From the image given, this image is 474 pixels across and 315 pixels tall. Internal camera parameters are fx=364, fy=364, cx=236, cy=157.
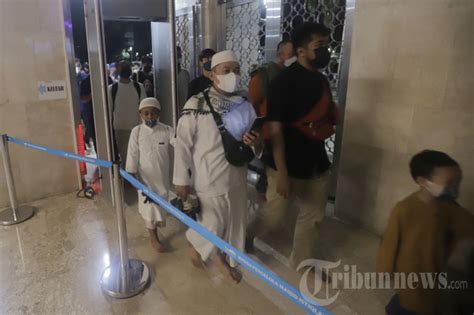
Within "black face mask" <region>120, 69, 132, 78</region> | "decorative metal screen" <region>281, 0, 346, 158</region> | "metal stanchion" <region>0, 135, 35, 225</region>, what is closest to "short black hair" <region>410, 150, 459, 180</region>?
"decorative metal screen" <region>281, 0, 346, 158</region>

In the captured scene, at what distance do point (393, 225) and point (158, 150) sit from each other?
6.05 ft

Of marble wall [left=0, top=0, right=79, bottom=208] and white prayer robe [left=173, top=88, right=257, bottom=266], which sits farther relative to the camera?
marble wall [left=0, top=0, right=79, bottom=208]

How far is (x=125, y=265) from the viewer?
243 cm

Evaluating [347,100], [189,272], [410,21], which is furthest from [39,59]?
[410,21]

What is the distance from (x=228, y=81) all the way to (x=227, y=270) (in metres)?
1.28

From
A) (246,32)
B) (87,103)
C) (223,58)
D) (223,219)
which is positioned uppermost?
(246,32)

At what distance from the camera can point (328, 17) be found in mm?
3240

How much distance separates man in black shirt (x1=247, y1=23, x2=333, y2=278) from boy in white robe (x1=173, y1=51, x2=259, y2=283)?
0.69 ft

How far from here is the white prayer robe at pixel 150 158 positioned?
2.82m

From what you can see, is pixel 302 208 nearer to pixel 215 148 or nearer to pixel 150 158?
pixel 215 148

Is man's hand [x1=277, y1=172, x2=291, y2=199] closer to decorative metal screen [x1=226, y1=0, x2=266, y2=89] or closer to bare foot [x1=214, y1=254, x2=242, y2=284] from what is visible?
bare foot [x1=214, y1=254, x2=242, y2=284]

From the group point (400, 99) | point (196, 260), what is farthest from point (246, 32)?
point (196, 260)

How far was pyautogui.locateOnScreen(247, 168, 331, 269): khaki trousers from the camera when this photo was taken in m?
2.39

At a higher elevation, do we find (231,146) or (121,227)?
(231,146)
